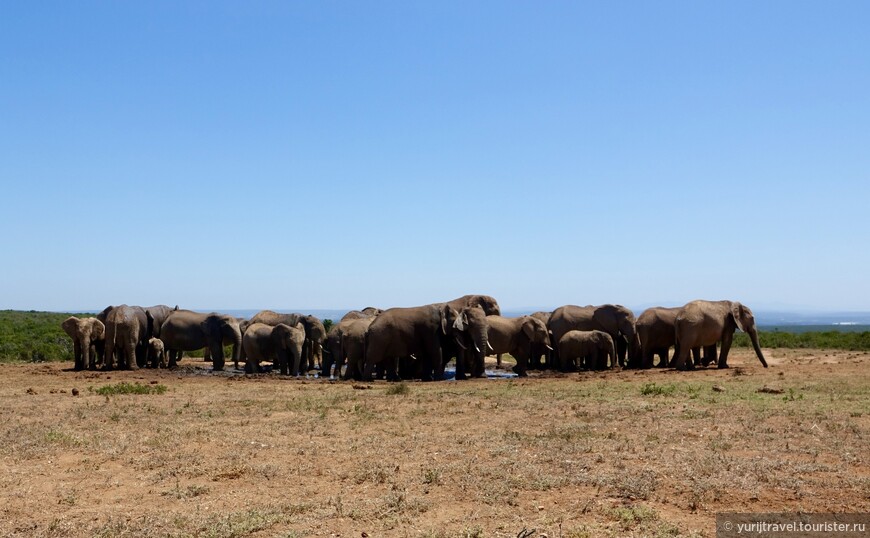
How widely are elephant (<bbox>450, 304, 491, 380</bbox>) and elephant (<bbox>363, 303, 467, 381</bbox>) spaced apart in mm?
199

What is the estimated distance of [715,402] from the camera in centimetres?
1513

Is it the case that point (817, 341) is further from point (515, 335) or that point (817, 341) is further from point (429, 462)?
point (429, 462)

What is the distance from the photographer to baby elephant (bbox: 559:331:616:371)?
27.1 meters

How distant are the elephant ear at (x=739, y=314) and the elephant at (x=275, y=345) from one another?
1486 centimetres

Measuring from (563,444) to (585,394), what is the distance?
6.55 m

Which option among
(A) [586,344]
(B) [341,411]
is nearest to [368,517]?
(B) [341,411]

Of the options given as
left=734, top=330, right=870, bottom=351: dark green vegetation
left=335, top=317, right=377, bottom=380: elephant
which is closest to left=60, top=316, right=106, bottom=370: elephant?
left=335, top=317, right=377, bottom=380: elephant

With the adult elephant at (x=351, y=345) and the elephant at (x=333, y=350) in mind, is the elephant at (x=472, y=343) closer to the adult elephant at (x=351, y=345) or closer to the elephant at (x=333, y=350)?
the adult elephant at (x=351, y=345)

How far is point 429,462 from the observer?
995 cm

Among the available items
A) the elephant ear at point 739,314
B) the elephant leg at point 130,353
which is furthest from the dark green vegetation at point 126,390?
the elephant ear at point 739,314

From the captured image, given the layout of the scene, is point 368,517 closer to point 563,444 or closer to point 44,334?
point 563,444

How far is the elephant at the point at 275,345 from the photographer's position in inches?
1045

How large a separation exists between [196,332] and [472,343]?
1271 centimetres

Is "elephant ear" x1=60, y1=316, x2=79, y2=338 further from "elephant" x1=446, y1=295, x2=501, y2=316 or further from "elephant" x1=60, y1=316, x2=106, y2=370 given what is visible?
"elephant" x1=446, y1=295, x2=501, y2=316
